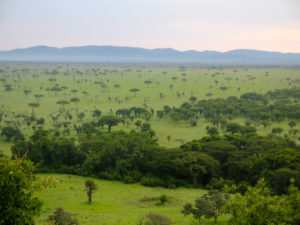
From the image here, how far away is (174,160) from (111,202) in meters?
10.3

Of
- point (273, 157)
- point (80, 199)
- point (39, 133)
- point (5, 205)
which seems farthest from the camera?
point (39, 133)

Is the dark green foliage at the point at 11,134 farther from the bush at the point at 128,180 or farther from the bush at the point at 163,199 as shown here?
the bush at the point at 163,199

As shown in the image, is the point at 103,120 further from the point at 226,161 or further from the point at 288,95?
the point at 288,95

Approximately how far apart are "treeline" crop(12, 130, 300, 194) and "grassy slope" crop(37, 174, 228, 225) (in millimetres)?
1939

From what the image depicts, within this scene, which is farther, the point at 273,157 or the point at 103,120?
the point at 103,120

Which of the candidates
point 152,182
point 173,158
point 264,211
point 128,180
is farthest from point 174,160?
point 264,211

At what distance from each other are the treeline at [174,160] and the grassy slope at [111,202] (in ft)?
6.36

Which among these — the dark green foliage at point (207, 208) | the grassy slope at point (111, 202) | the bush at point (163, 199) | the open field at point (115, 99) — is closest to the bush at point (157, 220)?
the dark green foliage at point (207, 208)

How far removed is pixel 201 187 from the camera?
37375 millimetres

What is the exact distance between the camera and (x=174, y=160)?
38.8 metres

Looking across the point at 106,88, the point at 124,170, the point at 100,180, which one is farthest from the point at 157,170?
the point at 106,88

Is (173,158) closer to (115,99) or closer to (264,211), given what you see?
(264,211)

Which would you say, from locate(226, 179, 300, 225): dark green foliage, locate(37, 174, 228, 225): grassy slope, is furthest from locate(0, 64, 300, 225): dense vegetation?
locate(37, 174, 228, 225): grassy slope

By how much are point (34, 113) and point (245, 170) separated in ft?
202
